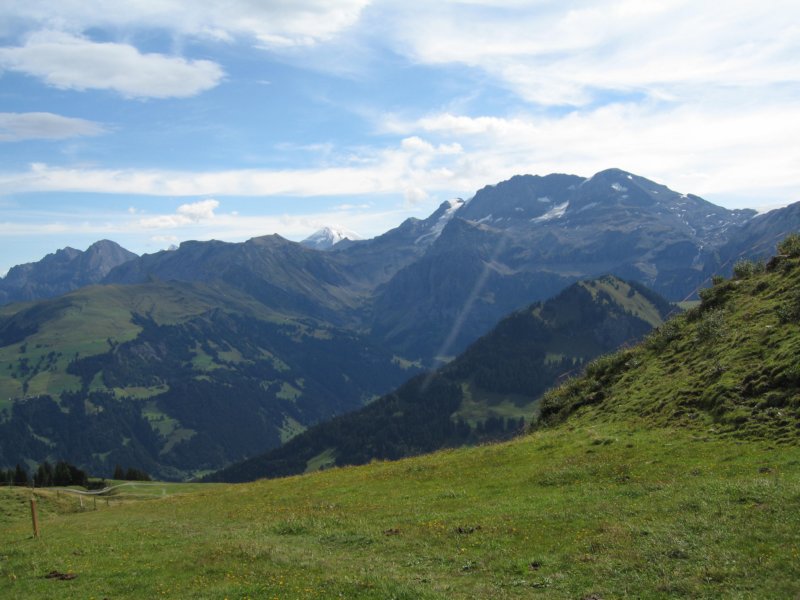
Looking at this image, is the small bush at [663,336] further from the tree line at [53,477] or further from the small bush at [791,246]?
the tree line at [53,477]

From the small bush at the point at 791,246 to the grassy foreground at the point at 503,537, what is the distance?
23685 mm

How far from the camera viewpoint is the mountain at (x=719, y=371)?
3384cm

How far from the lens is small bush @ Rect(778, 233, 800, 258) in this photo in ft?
161

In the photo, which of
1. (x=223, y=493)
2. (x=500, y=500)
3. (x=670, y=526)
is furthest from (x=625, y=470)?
(x=223, y=493)

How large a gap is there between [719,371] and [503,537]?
23.1 metres

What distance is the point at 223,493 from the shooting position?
54656mm

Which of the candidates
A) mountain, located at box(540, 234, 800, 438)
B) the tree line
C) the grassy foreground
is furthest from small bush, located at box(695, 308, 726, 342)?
the tree line

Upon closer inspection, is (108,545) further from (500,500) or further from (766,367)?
(766,367)

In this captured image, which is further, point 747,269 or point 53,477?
point 53,477

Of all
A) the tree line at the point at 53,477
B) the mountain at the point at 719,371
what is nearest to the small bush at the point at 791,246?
the mountain at the point at 719,371

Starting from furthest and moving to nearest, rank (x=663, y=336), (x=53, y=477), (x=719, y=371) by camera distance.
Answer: (x=53, y=477), (x=663, y=336), (x=719, y=371)

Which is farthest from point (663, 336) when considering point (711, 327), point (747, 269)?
point (747, 269)

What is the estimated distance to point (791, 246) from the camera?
1980 inches

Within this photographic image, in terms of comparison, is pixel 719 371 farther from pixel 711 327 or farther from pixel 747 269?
pixel 747 269
